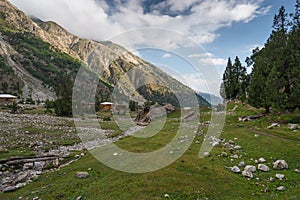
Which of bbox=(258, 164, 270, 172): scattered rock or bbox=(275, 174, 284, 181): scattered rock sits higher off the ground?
bbox=(258, 164, 270, 172): scattered rock

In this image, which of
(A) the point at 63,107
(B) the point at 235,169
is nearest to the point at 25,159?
(B) the point at 235,169

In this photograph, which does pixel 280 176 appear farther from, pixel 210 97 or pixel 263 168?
pixel 210 97

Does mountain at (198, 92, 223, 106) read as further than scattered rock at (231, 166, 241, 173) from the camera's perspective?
Yes

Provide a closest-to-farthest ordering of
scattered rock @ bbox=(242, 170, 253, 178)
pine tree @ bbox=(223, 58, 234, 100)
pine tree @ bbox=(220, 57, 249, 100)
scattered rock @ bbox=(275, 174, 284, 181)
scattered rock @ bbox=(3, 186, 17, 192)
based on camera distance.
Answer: scattered rock @ bbox=(275, 174, 284, 181), scattered rock @ bbox=(242, 170, 253, 178), scattered rock @ bbox=(3, 186, 17, 192), pine tree @ bbox=(220, 57, 249, 100), pine tree @ bbox=(223, 58, 234, 100)

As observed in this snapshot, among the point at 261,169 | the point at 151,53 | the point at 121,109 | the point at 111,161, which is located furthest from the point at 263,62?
the point at 121,109

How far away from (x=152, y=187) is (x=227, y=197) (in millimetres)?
4287

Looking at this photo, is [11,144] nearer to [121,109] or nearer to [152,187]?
[152,187]

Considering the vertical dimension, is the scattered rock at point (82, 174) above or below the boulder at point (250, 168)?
below

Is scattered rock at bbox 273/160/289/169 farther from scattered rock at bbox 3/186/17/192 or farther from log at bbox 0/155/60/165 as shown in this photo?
log at bbox 0/155/60/165

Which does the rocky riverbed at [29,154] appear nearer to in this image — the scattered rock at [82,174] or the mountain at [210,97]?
the scattered rock at [82,174]

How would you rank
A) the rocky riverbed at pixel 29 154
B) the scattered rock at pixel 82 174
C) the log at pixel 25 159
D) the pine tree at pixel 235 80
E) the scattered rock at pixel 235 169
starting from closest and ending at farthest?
the scattered rock at pixel 235 169
the scattered rock at pixel 82 174
the rocky riverbed at pixel 29 154
the log at pixel 25 159
the pine tree at pixel 235 80

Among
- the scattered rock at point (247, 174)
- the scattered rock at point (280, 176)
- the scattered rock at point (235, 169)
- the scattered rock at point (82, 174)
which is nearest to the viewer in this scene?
the scattered rock at point (280, 176)

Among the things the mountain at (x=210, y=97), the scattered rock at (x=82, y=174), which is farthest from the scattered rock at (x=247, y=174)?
the mountain at (x=210, y=97)

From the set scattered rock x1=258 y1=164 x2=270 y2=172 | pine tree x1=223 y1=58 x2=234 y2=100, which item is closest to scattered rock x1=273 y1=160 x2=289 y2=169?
scattered rock x1=258 y1=164 x2=270 y2=172
